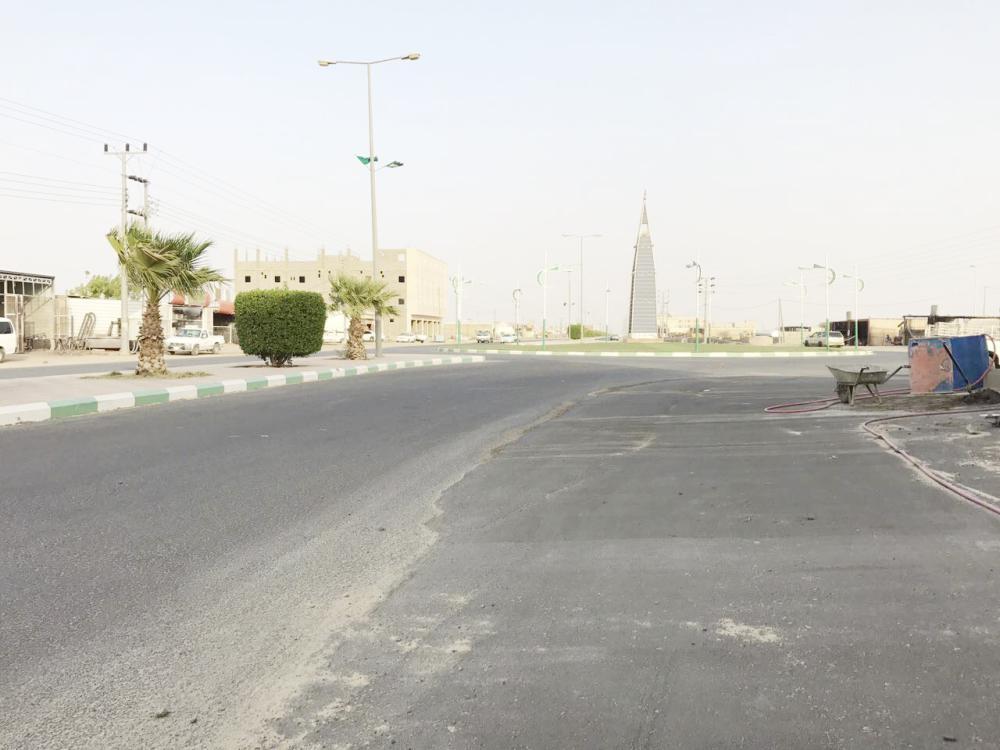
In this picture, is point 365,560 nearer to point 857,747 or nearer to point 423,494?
point 423,494

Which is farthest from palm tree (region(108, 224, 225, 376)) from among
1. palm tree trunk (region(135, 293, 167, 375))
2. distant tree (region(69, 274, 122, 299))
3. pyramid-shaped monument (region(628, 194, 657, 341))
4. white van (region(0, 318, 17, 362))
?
pyramid-shaped monument (region(628, 194, 657, 341))

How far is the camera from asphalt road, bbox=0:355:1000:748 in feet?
8.52

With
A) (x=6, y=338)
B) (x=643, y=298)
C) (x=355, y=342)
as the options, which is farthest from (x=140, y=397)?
(x=643, y=298)

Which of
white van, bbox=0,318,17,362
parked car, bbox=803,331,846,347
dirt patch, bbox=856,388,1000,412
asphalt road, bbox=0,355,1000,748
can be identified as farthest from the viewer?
parked car, bbox=803,331,846,347

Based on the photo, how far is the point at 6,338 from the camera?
99.0ft

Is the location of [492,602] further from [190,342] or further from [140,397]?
[190,342]

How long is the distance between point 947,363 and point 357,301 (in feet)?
70.2

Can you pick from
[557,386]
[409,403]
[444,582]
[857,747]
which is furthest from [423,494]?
[557,386]

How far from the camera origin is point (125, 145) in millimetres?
39594

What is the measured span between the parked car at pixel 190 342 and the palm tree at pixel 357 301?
12.9 m

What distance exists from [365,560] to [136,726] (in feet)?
6.53

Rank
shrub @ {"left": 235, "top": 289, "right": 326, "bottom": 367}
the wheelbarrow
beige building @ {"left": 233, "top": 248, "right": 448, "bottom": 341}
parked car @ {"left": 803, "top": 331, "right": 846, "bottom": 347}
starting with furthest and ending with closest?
beige building @ {"left": 233, "top": 248, "right": 448, "bottom": 341}, parked car @ {"left": 803, "top": 331, "right": 846, "bottom": 347}, shrub @ {"left": 235, "top": 289, "right": 326, "bottom": 367}, the wheelbarrow

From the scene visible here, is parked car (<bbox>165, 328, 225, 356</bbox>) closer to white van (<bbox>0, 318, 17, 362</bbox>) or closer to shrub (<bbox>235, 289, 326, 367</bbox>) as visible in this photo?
white van (<bbox>0, 318, 17, 362</bbox>)

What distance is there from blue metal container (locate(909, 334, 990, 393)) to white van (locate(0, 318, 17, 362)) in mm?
31010
